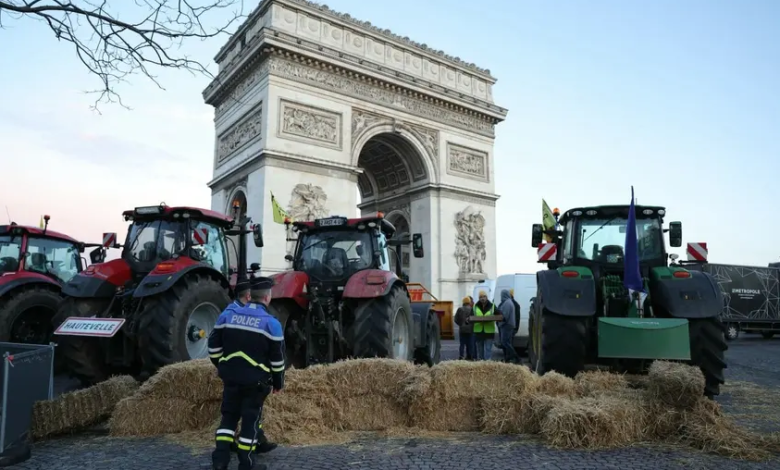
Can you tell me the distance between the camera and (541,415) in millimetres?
4340

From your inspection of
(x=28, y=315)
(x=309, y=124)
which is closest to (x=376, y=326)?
(x=28, y=315)

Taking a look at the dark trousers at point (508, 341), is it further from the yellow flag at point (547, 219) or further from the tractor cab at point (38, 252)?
the tractor cab at point (38, 252)

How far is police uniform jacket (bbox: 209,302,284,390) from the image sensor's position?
11.8 ft

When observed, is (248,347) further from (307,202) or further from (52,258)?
(307,202)

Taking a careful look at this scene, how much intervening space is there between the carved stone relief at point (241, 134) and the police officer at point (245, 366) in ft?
56.6

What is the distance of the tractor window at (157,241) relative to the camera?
6707mm

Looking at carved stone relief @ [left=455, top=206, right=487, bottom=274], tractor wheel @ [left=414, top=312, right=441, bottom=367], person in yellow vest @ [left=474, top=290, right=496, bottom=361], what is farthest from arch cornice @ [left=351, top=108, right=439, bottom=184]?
tractor wheel @ [left=414, top=312, right=441, bottom=367]

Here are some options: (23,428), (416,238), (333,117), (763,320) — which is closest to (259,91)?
(333,117)

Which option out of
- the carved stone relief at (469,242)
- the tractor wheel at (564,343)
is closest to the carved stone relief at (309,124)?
the carved stone relief at (469,242)

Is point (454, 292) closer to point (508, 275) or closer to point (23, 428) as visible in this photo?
point (508, 275)

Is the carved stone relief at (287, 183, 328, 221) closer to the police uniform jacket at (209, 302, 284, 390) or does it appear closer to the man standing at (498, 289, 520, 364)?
the man standing at (498, 289, 520, 364)

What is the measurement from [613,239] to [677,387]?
10.4ft

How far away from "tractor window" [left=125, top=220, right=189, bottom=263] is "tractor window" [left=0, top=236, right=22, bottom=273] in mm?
2982

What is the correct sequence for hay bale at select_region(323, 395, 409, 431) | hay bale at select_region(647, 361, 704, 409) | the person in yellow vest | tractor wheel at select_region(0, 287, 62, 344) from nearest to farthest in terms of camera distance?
hay bale at select_region(647, 361, 704, 409), hay bale at select_region(323, 395, 409, 431), tractor wheel at select_region(0, 287, 62, 344), the person in yellow vest
